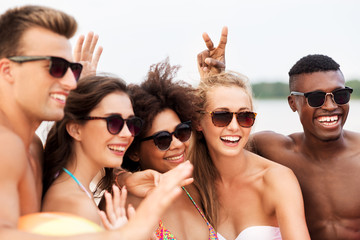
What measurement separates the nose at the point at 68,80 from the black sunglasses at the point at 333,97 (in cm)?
275

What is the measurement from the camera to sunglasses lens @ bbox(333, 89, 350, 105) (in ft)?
15.1

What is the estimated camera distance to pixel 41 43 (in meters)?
2.67

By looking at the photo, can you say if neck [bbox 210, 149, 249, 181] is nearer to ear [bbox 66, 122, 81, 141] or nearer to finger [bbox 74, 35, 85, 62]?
ear [bbox 66, 122, 81, 141]

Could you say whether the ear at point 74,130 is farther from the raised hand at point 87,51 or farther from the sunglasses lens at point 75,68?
the raised hand at point 87,51

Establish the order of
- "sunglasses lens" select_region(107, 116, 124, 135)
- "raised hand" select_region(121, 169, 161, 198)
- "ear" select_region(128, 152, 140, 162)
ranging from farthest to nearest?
"ear" select_region(128, 152, 140, 162) → "raised hand" select_region(121, 169, 161, 198) → "sunglasses lens" select_region(107, 116, 124, 135)

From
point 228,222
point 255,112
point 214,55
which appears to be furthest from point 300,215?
point 214,55

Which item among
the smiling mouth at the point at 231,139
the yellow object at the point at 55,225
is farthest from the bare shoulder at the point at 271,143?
the yellow object at the point at 55,225

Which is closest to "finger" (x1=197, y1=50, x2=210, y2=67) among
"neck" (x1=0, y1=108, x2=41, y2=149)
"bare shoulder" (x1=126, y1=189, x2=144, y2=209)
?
"bare shoulder" (x1=126, y1=189, x2=144, y2=209)

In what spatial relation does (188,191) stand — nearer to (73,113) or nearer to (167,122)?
(167,122)

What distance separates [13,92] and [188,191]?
222 cm

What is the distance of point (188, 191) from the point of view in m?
4.36

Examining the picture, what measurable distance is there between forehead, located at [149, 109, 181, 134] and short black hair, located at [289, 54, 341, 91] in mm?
1742

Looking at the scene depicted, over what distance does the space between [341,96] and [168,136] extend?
6.60 ft

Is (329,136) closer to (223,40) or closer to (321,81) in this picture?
(321,81)
